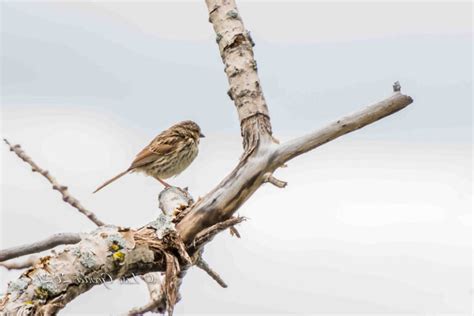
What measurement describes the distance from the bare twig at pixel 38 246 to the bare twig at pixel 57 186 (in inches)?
20.3

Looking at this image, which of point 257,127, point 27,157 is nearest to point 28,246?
point 27,157

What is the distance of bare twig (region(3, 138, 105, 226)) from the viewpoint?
6.29 m

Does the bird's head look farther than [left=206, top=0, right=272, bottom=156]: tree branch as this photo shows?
Yes

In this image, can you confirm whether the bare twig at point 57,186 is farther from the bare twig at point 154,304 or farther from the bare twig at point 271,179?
the bare twig at point 271,179

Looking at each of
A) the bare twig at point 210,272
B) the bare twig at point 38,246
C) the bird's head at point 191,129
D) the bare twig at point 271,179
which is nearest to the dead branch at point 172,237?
the bare twig at point 271,179

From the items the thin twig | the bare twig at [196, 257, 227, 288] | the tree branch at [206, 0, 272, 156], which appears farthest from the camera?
the tree branch at [206, 0, 272, 156]

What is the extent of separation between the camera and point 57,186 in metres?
6.43

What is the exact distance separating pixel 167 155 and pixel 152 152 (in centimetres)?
19

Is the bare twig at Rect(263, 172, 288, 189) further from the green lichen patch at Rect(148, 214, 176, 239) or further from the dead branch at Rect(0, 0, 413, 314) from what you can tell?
the green lichen patch at Rect(148, 214, 176, 239)

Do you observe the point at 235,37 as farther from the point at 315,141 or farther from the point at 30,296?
the point at 30,296

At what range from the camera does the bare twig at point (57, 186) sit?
247 inches

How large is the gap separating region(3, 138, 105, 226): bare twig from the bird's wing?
3.83m

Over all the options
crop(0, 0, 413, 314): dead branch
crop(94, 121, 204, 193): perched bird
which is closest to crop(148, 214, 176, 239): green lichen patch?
crop(0, 0, 413, 314): dead branch

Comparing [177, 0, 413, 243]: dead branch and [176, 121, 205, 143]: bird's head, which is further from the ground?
[176, 121, 205, 143]: bird's head
